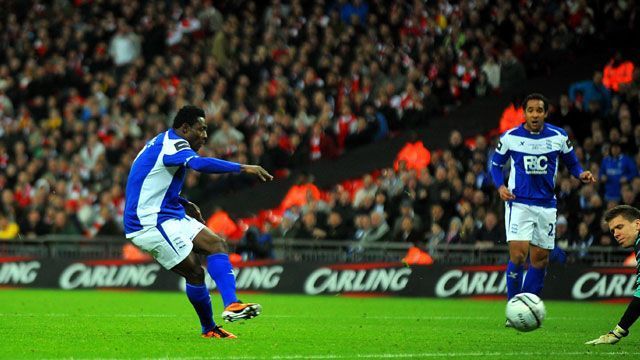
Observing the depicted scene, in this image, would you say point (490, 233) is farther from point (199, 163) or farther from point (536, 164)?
point (199, 163)

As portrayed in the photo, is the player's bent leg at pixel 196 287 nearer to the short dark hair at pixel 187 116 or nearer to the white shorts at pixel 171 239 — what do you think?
the white shorts at pixel 171 239

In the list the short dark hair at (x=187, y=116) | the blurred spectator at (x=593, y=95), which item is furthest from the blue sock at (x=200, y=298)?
the blurred spectator at (x=593, y=95)

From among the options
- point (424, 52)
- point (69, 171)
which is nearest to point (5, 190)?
point (69, 171)

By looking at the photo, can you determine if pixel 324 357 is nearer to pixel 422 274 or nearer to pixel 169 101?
pixel 422 274

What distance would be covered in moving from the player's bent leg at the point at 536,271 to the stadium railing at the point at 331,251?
6.03m

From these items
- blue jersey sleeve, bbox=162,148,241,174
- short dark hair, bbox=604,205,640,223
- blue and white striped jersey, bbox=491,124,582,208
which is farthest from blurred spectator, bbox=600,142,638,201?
blue jersey sleeve, bbox=162,148,241,174

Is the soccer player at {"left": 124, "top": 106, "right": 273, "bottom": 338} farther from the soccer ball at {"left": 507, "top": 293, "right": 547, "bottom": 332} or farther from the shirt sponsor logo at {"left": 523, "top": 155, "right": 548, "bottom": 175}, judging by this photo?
the shirt sponsor logo at {"left": 523, "top": 155, "right": 548, "bottom": 175}

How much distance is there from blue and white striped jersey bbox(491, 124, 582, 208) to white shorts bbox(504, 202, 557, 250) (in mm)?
74

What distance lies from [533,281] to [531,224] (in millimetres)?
638

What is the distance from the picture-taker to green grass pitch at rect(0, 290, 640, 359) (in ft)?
31.8

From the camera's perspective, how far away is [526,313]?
36.1ft

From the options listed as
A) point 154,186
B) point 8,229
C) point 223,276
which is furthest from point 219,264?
point 8,229

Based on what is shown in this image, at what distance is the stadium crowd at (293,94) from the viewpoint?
825 inches

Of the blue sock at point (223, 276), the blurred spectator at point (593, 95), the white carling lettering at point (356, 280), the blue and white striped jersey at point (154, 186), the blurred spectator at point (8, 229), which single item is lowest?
the blurred spectator at point (8, 229)
